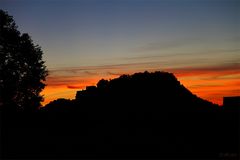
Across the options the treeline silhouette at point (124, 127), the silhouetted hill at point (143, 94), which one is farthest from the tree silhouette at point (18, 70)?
the silhouetted hill at point (143, 94)

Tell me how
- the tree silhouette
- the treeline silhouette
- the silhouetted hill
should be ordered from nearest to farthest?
1. the treeline silhouette
2. the tree silhouette
3. the silhouetted hill

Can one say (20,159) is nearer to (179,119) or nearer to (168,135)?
(168,135)

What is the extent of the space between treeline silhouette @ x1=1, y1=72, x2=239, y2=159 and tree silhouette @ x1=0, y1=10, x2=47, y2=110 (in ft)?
5.82

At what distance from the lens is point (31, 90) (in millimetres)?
38906

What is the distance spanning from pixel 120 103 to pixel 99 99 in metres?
4.45

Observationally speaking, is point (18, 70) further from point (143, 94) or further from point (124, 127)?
point (143, 94)

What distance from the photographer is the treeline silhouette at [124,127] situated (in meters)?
26.4

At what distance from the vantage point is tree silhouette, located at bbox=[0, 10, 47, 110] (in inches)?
1463

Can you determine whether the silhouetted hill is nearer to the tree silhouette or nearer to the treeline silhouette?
the treeline silhouette

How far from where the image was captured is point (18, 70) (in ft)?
125

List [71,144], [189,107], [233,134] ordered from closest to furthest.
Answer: [71,144]
[233,134]
[189,107]

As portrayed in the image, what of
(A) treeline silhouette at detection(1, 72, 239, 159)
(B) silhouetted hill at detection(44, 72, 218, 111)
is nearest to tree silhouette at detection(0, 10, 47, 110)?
(A) treeline silhouette at detection(1, 72, 239, 159)

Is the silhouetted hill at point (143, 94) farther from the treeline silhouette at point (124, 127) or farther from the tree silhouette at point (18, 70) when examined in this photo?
the tree silhouette at point (18, 70)

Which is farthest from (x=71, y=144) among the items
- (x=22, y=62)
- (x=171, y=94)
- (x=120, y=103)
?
(x=171, y=94)
